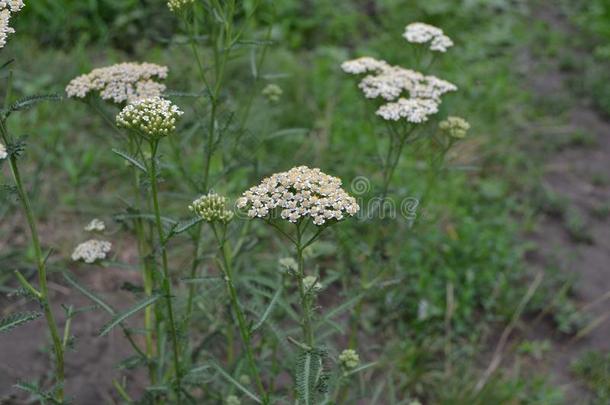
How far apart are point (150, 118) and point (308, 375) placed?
0.90 metres

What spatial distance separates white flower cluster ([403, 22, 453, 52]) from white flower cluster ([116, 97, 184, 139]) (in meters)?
1.56

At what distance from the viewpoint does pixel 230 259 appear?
298cm

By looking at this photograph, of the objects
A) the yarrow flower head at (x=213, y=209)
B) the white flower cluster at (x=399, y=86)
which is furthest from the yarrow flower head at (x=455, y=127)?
the yarrow flower head at (x=213, y=209)

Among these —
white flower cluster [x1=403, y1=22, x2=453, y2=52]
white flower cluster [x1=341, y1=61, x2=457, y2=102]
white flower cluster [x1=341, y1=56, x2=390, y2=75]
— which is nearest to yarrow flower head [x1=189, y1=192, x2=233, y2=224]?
white flower cluster [x1=341, y1=61, x2=457, y2=102]

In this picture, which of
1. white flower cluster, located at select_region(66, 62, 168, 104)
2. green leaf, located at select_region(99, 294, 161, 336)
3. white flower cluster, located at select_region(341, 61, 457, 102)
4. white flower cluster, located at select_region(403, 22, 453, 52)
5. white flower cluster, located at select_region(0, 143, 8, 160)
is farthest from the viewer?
white flower cluster, located at select_region(403, 22, 453, 52)

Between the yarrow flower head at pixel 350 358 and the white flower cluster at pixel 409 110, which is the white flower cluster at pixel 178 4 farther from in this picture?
the yarrow flower head at pixel 350 358

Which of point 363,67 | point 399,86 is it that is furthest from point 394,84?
point 363,67

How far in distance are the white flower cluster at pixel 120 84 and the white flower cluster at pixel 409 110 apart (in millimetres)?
894

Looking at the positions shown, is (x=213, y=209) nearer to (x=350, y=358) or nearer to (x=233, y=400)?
(x=350, y=358)

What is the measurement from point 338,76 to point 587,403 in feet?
11.4

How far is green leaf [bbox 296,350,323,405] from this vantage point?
2.08 meters

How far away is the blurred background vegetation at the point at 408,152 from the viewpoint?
404 centimetres

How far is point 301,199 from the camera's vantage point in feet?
6.99

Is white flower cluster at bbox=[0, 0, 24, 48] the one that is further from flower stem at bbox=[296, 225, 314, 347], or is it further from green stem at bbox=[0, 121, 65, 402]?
flower stem at bbox=[296, 225, 314, 347]
